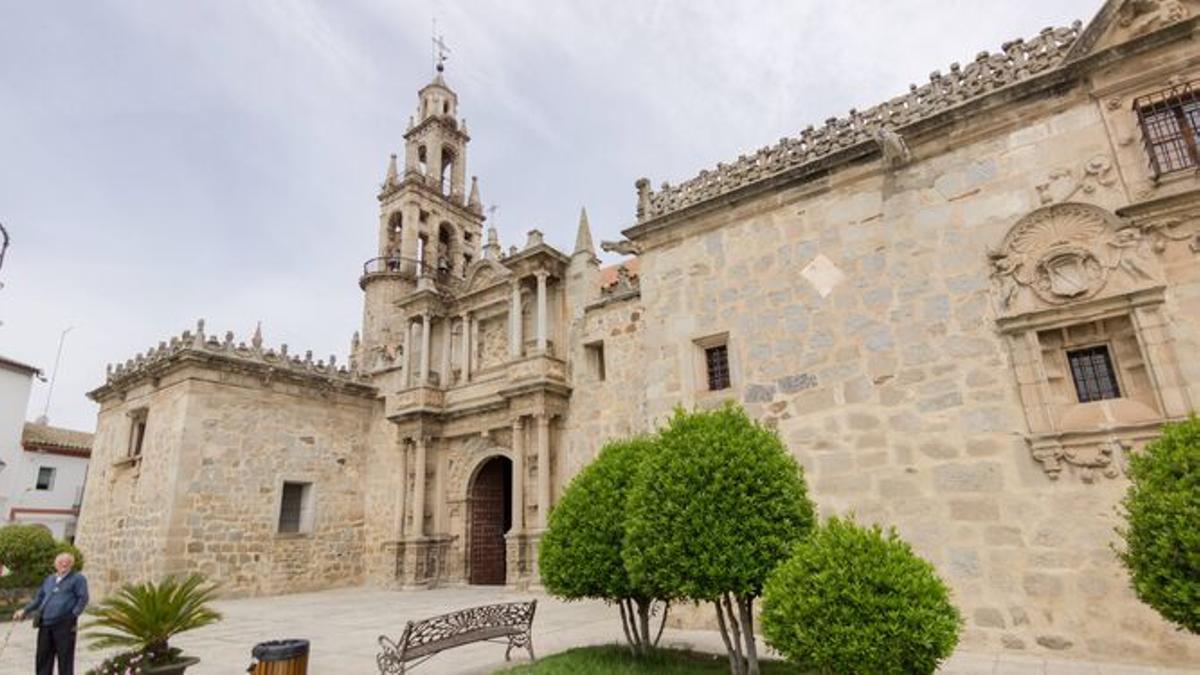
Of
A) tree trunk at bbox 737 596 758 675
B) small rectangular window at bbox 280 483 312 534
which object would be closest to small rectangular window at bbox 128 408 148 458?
small rectangular window at bbox 280 483 312 534

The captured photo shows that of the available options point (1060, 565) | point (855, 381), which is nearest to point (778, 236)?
point (855, 381)

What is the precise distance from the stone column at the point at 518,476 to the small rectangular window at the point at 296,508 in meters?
6.12

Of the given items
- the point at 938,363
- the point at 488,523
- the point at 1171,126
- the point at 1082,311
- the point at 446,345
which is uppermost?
the point at 446,345

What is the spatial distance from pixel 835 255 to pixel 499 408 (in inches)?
370

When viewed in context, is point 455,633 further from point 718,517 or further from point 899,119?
point 899,119

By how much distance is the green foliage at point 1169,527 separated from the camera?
387cm

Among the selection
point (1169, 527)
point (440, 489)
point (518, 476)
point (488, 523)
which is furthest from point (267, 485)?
point (1169, 527)

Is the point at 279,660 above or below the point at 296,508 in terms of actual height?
below

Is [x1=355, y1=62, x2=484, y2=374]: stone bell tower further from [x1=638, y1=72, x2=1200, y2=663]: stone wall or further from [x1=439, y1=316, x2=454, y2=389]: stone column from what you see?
[x1=638, y1=72, x2=1200, y2=663]: stone wall

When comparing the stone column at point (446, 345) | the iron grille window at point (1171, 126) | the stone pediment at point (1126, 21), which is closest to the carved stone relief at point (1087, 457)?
the iron grille window at point (1171, 126)

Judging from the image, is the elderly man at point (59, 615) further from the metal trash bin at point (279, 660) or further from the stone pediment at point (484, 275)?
the stone pediment at point (484, 275)

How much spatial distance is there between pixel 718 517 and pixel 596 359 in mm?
9115

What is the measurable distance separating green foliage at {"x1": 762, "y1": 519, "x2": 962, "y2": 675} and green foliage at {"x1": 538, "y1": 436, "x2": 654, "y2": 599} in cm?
180

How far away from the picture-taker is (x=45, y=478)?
2597cm
